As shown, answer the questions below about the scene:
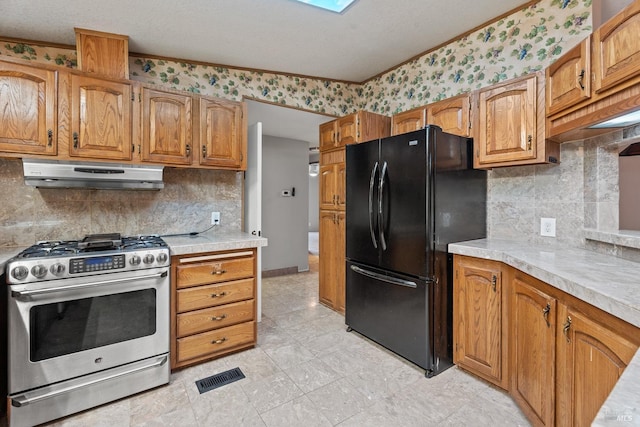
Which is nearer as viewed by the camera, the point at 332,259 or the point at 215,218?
the point at 215,218

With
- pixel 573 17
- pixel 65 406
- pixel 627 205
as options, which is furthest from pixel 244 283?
pixel 573 17

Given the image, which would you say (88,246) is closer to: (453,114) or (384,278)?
(384,278)

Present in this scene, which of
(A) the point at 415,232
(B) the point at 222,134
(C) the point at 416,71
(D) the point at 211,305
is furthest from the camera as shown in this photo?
(C) the point at 416,71

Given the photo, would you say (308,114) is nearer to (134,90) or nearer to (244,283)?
(134,90)

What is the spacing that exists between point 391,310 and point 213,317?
137cm

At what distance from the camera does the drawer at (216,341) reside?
215 cm

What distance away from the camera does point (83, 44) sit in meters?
2.17

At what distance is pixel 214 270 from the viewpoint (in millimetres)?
2242

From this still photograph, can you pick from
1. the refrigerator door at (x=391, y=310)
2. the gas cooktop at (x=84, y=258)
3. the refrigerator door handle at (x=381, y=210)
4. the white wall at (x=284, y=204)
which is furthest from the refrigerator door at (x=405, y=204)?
the white wall at (x=284, y=204)

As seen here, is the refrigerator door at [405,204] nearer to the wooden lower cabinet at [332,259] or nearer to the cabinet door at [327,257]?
the wooden lower cabinet at [332,259]

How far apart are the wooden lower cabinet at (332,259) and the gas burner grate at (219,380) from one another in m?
1.38

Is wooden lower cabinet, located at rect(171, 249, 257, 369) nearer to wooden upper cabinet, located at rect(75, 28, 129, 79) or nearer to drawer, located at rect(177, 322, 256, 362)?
drawer, located at rect(177, 322, 256, 362)

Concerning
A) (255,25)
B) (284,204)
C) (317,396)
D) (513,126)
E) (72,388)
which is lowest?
(317,396)

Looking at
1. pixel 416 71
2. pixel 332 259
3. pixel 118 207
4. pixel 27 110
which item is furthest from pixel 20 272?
pixel 416 71
